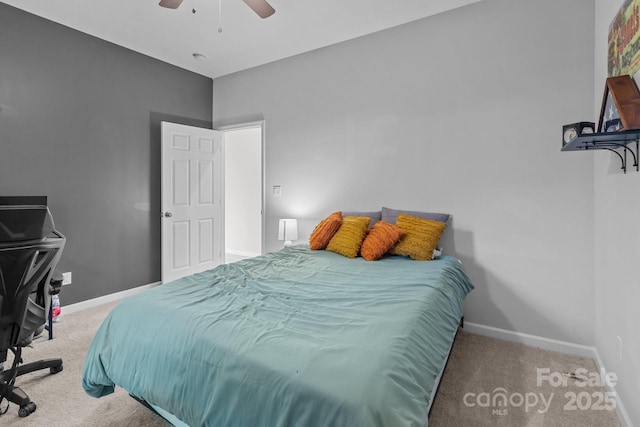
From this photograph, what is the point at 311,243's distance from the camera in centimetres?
306

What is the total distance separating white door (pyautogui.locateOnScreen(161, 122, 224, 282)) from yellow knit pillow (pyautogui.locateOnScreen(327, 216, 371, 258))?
212 cm

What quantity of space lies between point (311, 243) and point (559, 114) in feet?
7.41

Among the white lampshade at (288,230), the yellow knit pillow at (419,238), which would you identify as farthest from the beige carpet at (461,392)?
the white lampshade at (288,230)

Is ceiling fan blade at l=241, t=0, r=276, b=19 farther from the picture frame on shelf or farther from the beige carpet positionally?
the beige carpet

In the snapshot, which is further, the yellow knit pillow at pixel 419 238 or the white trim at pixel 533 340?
the yellow knit pillow at pixel 419 238

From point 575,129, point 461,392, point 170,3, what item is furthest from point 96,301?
point 575,129

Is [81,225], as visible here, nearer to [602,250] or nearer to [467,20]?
[467,20]

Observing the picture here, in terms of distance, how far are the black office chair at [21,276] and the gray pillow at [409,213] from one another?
245cm

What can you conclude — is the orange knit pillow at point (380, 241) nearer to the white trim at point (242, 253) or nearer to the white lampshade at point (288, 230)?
the white lampshade at point (288, 230)

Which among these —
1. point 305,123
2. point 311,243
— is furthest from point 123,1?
point 311,243

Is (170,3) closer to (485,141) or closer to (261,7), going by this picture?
Result: (261,7)

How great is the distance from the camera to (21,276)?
168 centimetres

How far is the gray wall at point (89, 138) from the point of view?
9.40ft

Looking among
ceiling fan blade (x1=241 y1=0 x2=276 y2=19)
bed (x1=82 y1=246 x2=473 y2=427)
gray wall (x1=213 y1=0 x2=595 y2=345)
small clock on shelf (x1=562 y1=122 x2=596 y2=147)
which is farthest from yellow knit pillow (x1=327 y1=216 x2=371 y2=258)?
ceiling fan blade (x1=241 y1=0 x2=276 y2=19)
